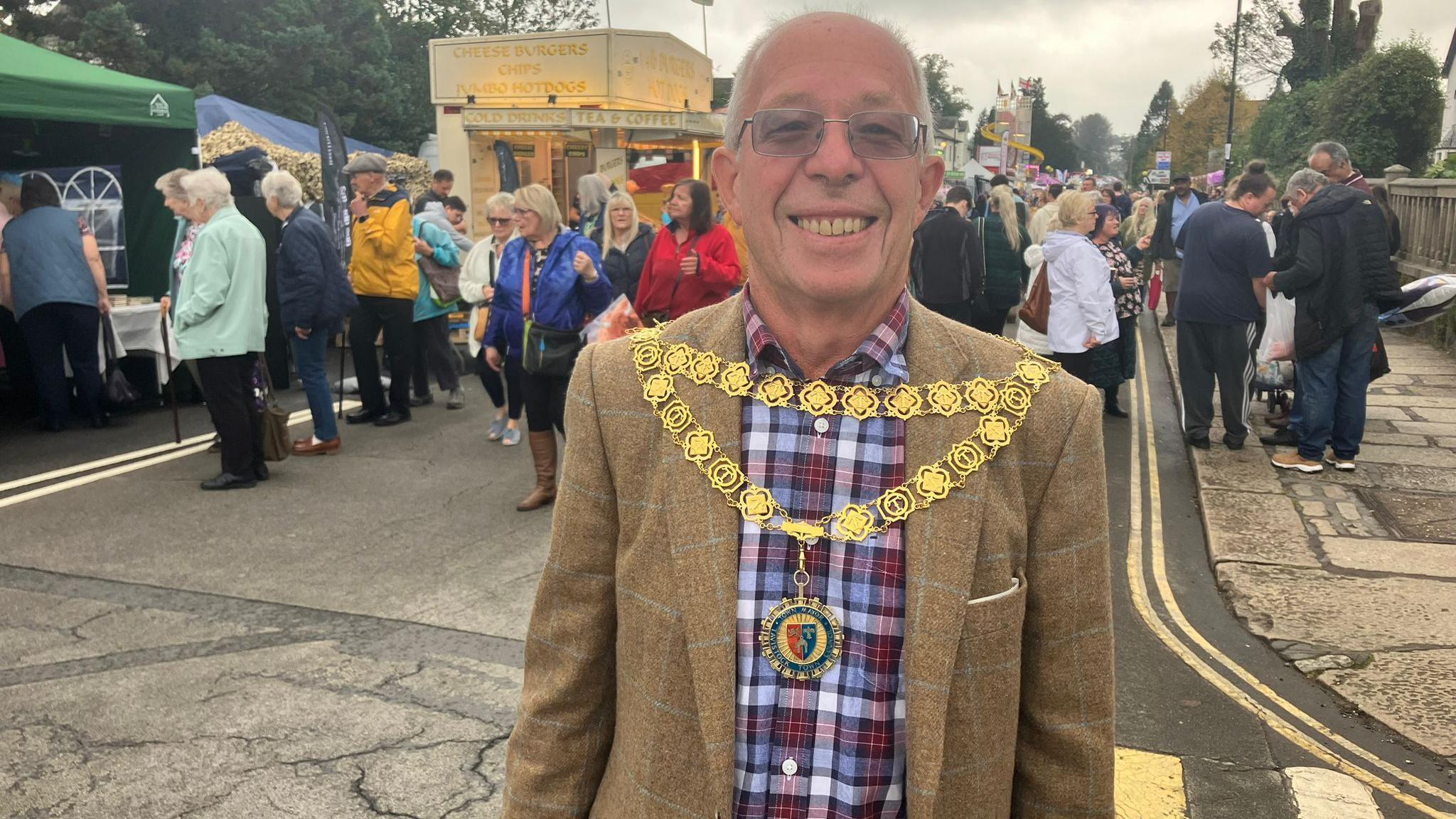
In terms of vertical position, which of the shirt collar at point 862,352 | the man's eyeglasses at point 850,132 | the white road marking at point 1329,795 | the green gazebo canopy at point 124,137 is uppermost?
the green gazebo canopy at point 124,137

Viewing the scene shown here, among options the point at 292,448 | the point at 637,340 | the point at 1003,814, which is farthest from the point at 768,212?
the point at 292,448

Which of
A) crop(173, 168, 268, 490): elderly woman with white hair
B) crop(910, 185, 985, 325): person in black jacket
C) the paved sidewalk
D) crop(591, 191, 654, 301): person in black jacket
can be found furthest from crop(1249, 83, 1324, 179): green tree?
crop(173, 168, 268, 490): elderly woman with white hair

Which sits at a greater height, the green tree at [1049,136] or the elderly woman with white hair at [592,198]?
the green tree at [1049,136]

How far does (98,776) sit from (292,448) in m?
4.75

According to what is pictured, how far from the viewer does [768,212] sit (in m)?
1.47

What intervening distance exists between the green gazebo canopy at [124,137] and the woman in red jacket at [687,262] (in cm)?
471

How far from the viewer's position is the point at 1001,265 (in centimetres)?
1018

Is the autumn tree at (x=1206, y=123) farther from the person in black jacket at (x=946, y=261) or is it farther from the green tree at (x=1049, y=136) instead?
the person in black jacket at (x=946, y=261)

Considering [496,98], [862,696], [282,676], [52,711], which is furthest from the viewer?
[496,98]

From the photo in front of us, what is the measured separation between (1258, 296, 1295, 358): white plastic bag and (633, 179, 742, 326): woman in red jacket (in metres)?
4.20

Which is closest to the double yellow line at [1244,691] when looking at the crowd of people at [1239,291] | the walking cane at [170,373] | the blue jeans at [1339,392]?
the blue jeans at [1339,392]

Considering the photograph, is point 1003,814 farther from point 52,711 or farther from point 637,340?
point 52,711

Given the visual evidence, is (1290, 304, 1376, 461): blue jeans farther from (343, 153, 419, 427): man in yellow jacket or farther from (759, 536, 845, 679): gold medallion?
(759, 536, 845, 679): gold medallion

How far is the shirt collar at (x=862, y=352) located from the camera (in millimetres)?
1472
